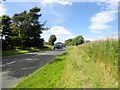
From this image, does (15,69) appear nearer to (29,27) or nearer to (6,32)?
(6,32)

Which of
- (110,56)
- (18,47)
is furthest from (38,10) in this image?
(110,56)

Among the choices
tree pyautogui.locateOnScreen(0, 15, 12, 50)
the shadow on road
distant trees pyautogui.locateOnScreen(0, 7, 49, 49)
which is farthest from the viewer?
distant trees pyautogui.locateOnScreen(0, 7, 49, 49)

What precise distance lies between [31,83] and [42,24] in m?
64.4

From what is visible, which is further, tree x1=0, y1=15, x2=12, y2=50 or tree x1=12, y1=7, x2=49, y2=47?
tree x1=12, y1=7, x2=49, y2=47

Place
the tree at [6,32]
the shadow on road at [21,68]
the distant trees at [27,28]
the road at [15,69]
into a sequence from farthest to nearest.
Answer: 1. the distant trees at [27,28]
2. the tree at [6,32]
3. the shadow on road at [21,68]
4. the road at [15,69]

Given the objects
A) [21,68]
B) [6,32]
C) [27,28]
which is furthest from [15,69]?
[27,28]

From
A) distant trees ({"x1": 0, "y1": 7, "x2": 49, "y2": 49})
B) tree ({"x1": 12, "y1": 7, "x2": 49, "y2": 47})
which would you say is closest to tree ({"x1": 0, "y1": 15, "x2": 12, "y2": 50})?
distant trees ({"x1": 0, "y1": 7, "x2": 49, "y2": 49})

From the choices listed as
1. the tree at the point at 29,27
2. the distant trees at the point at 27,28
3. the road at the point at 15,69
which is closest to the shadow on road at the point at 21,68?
the road at the point at 15,69

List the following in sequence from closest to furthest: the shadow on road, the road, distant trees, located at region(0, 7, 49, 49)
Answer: the road, the shadow on road, distant trees, located at region(0, 7, 49, 49)

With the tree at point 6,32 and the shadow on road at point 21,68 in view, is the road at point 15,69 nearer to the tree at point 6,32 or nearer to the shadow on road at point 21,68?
the shadow on road at point 21,68

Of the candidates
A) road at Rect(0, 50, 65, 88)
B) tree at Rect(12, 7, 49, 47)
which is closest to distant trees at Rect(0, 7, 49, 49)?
tree at Rect(12, 7, 49, 47)

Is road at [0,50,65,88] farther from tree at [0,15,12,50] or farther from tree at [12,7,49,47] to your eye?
tree at [12,7,49,47]

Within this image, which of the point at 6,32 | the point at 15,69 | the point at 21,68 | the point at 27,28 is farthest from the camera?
the point at 27,28

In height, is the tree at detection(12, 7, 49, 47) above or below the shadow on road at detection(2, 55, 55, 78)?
above
